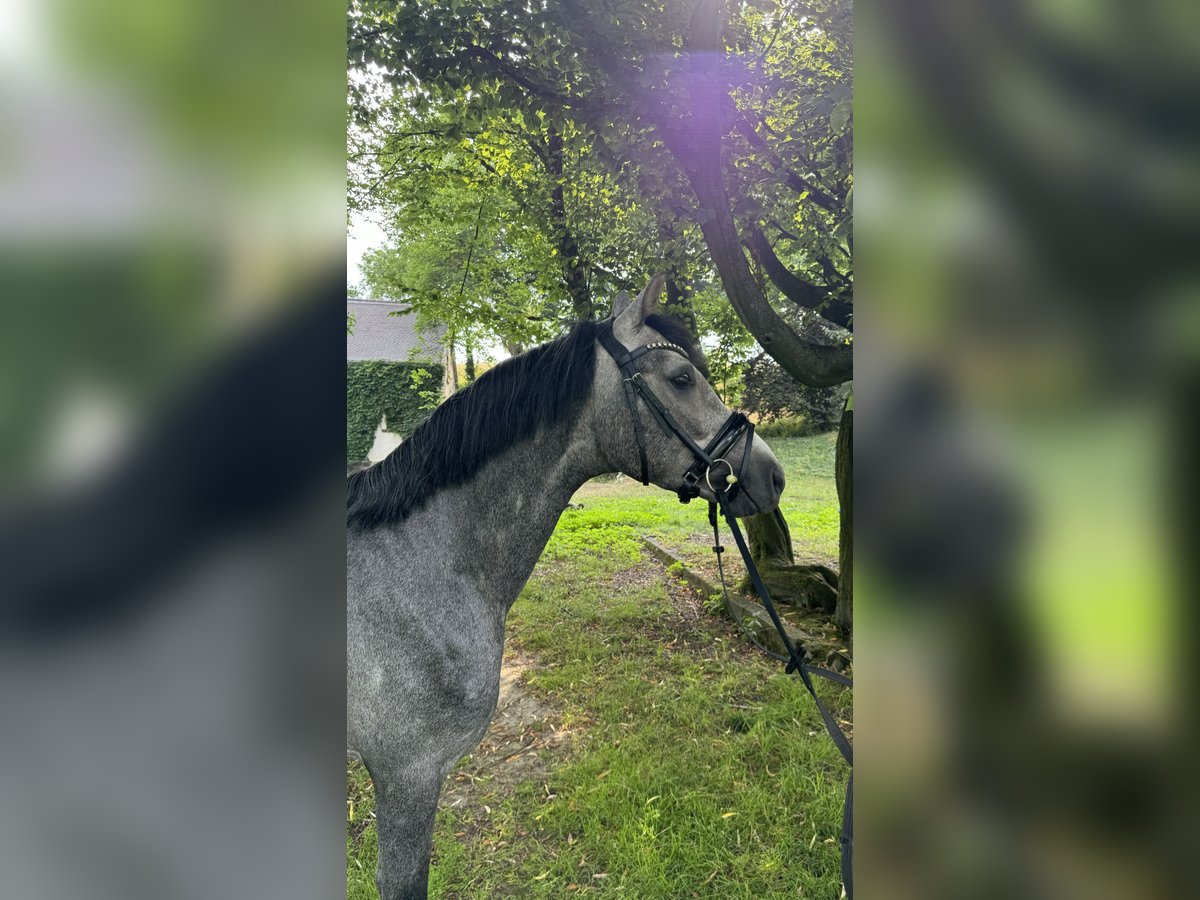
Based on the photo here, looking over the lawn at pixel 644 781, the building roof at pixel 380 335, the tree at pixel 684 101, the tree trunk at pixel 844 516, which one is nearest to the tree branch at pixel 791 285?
the tree at pixel 684 101

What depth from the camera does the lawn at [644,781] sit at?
2686 mm

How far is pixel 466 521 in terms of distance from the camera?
2012 mm

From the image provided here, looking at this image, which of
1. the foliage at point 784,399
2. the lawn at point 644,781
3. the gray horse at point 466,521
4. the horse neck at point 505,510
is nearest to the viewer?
the gray horse at point 466,521

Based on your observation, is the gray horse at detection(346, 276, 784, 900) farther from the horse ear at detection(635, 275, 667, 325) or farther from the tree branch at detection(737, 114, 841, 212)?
the tree branch at detection(737, 114, 841, 212)

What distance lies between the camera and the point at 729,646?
5.01 m
